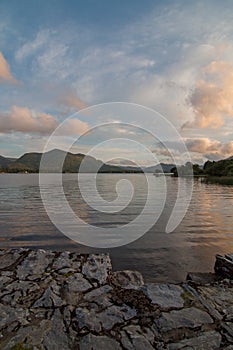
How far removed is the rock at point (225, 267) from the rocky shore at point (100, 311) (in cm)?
164

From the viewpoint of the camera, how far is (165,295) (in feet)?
19.5

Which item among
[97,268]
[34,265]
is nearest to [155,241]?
[97,268]

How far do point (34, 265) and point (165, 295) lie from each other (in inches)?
146

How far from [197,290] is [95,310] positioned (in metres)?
2.64

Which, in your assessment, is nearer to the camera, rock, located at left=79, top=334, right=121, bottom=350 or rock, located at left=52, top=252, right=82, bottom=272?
rock, located at left=79, top=334, right=121, bottom=350

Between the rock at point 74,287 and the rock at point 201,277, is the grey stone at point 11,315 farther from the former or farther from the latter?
the rock at point 201,277

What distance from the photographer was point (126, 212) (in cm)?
2356

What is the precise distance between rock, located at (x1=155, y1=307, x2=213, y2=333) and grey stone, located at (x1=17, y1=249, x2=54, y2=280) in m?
3.39

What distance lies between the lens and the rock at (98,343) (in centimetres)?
428

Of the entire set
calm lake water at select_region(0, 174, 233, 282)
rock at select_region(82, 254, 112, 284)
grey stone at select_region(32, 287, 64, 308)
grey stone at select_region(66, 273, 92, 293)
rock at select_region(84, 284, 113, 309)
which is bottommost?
calm lake water at select_region(0, 174, 233, 282)

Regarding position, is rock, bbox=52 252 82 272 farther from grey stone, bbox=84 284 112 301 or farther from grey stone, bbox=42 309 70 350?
grey stone, bbox=42 309 70 350

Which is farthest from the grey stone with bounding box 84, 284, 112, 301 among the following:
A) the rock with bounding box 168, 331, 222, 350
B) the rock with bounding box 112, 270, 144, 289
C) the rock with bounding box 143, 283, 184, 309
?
the rock with bounding box 168, 331, 222, 350

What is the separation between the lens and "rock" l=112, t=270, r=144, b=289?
6426 mm

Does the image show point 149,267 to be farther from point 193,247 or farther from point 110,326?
point 110,326
